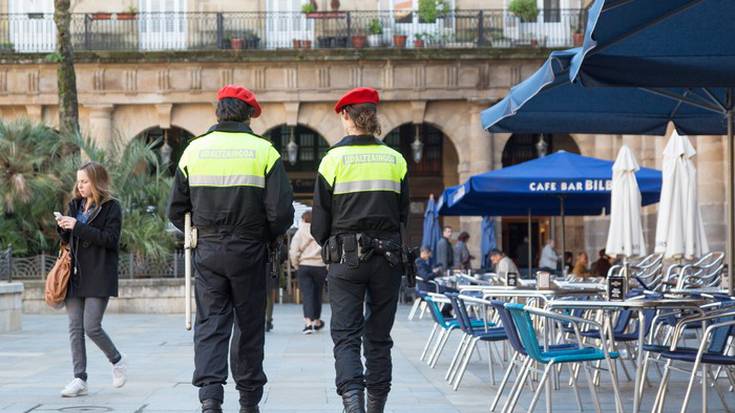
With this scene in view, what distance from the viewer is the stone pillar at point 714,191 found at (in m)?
23.7

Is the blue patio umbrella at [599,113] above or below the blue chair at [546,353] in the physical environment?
above

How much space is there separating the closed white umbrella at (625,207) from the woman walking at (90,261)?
9.68 m

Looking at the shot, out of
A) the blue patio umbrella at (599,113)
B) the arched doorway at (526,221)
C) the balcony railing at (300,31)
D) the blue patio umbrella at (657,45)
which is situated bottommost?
the arched doorway at (526,221)

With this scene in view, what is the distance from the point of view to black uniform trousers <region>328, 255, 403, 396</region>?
27.0 ft

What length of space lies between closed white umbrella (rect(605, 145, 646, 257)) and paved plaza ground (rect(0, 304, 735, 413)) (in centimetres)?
314

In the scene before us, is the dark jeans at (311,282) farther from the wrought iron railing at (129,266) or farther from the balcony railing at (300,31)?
the balcony railing at (300,31)

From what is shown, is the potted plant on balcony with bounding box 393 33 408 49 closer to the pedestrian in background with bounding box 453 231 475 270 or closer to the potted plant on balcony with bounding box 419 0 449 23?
the potted plant on balcony with bounding box 419 0 449 23

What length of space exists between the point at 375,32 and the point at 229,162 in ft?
89.9

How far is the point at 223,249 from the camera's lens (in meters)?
7.90

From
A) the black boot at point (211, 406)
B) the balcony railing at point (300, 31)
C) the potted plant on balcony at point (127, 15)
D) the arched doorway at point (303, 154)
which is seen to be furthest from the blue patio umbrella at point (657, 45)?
the arched doorway at point (303, 154)

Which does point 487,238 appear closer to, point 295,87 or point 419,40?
point 419,40

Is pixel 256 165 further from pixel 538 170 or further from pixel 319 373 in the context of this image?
pixel 538 170

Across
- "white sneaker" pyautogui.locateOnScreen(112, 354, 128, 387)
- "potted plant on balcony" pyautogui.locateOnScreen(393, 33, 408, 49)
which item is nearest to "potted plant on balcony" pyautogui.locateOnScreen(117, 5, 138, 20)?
"potted plant on balcony" pyautogui.locateOnScreen(393, 33, 408, 49)

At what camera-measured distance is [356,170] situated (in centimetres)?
839
